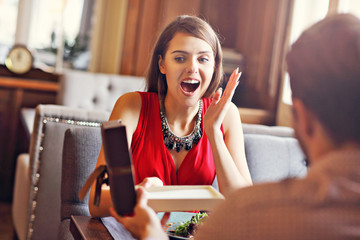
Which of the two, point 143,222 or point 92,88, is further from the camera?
point 92,88

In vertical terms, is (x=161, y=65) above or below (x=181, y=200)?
above

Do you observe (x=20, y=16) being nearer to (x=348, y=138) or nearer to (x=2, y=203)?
(x=2, y=203)

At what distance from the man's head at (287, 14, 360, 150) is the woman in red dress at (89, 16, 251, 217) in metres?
0.94

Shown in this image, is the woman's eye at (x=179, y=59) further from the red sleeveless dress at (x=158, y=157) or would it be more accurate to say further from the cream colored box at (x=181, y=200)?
the cream colored box at (x=181, y=200)

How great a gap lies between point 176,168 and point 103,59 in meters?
2.69

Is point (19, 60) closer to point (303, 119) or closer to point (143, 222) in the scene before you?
point (143, 222)

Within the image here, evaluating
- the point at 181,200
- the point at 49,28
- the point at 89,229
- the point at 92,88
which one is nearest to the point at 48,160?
the point at 89,229

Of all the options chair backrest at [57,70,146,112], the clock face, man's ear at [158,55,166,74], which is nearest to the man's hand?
man's ear at [158,55,166,74]

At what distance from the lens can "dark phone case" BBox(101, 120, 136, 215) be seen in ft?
3.08

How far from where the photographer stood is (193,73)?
167 centimetres

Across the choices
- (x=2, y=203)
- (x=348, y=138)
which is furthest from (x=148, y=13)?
(x=348, y=138)

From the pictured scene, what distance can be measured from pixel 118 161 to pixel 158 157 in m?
0.77

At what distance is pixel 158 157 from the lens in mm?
1706

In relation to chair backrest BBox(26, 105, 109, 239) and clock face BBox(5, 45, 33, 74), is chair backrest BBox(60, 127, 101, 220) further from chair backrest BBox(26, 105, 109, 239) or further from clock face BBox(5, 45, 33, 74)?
clock face BBox(5, 45, 33, 74)
